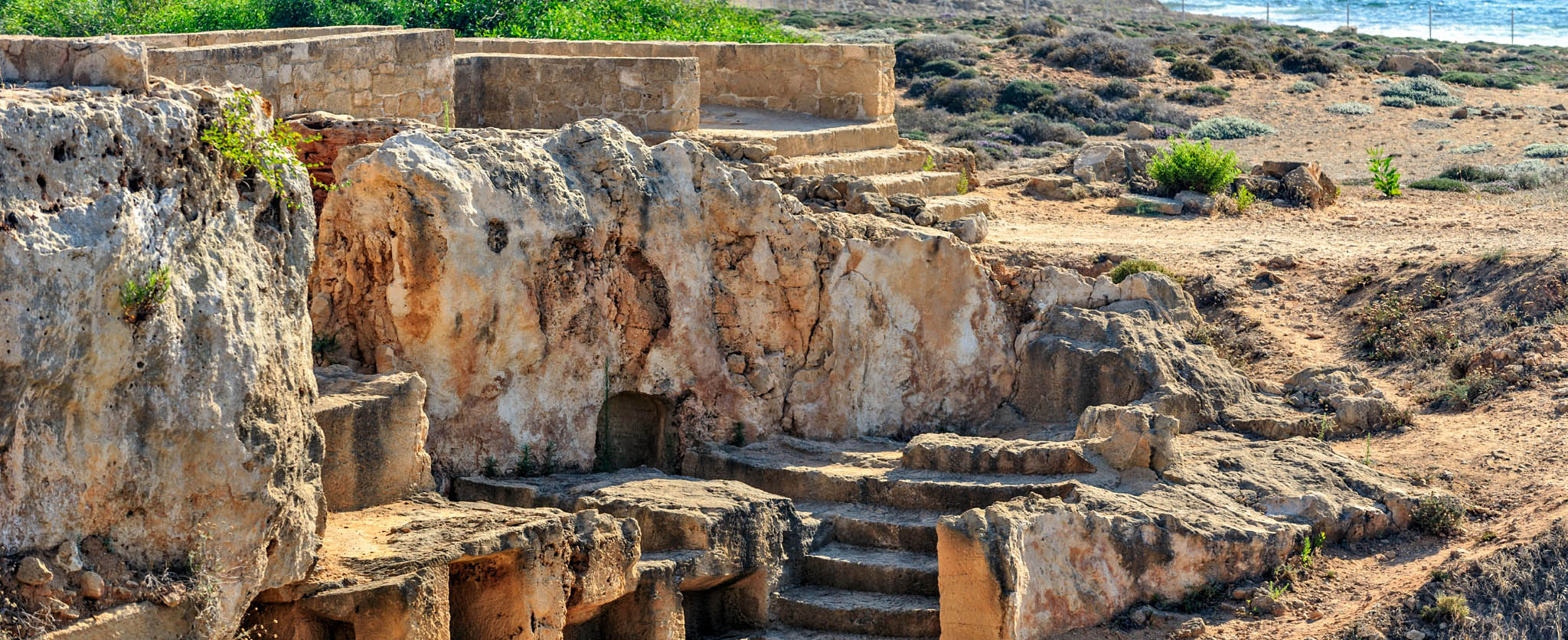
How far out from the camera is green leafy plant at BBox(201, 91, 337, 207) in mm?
7211

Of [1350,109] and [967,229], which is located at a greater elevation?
[1350,109]

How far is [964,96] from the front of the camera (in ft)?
92.0

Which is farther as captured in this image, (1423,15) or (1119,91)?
(1423,15)

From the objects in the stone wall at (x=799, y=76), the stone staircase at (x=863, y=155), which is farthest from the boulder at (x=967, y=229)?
the stone wall at (x=799, y=76)

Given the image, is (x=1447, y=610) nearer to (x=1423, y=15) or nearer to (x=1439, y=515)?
(x=1439, y=515)

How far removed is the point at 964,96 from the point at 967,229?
14359 millimetres

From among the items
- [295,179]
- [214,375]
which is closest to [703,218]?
[295,179]

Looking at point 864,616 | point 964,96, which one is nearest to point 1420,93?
point 964,96

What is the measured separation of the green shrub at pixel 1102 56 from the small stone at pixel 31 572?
2657 centimetres

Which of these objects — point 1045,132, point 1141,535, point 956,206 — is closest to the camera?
point 1141,535

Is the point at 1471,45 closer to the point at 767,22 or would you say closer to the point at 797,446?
the point at 767,22

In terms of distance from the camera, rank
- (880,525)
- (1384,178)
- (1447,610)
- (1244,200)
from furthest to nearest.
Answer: (1384,178), (1244,200), (880,525), (1447,610)

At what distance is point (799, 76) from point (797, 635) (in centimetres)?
741

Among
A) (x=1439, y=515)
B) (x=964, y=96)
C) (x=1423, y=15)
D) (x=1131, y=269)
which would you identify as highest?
(x=1423, y=15)
